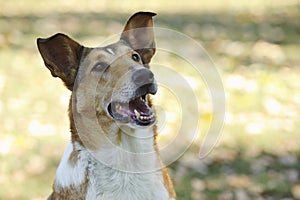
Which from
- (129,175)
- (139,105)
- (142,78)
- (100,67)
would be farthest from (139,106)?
(129,175)

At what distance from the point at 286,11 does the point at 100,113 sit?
12167 millimetres

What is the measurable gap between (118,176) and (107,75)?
72 centimetres

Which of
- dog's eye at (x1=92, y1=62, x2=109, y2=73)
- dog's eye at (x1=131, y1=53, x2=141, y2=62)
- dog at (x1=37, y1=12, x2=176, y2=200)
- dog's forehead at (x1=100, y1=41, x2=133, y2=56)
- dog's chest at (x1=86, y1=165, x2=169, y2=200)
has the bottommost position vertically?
dog's chest at (x1=86, y1=165, x2=169, y2=200)

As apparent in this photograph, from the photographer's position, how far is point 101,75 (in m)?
4.83

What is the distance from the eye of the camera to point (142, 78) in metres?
4.55

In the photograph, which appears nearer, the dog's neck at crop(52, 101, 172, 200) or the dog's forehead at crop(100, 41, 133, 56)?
the dog's neck at crop(52, 101, 172, 200)

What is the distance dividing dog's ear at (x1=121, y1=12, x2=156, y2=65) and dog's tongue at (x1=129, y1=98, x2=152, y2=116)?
0.48m

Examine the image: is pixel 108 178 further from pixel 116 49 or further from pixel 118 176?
pixel 116 49

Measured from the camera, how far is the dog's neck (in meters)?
4.77

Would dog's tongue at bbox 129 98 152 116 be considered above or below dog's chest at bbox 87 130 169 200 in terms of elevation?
above

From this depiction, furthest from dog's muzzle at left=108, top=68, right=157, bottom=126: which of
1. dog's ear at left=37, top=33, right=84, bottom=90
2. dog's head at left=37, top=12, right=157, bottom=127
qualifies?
dog's ear at left=37, top=33, right=84, bottom=90

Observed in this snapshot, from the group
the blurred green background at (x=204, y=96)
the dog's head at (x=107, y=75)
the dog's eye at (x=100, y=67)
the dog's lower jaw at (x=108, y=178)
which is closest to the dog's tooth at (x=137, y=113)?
the dog's head at (x=107, y=75)

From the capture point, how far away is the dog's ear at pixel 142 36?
506cm

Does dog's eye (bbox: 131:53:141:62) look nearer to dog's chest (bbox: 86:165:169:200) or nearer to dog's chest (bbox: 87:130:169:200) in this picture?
dog's chest (bbox: 87:130:169:200)
